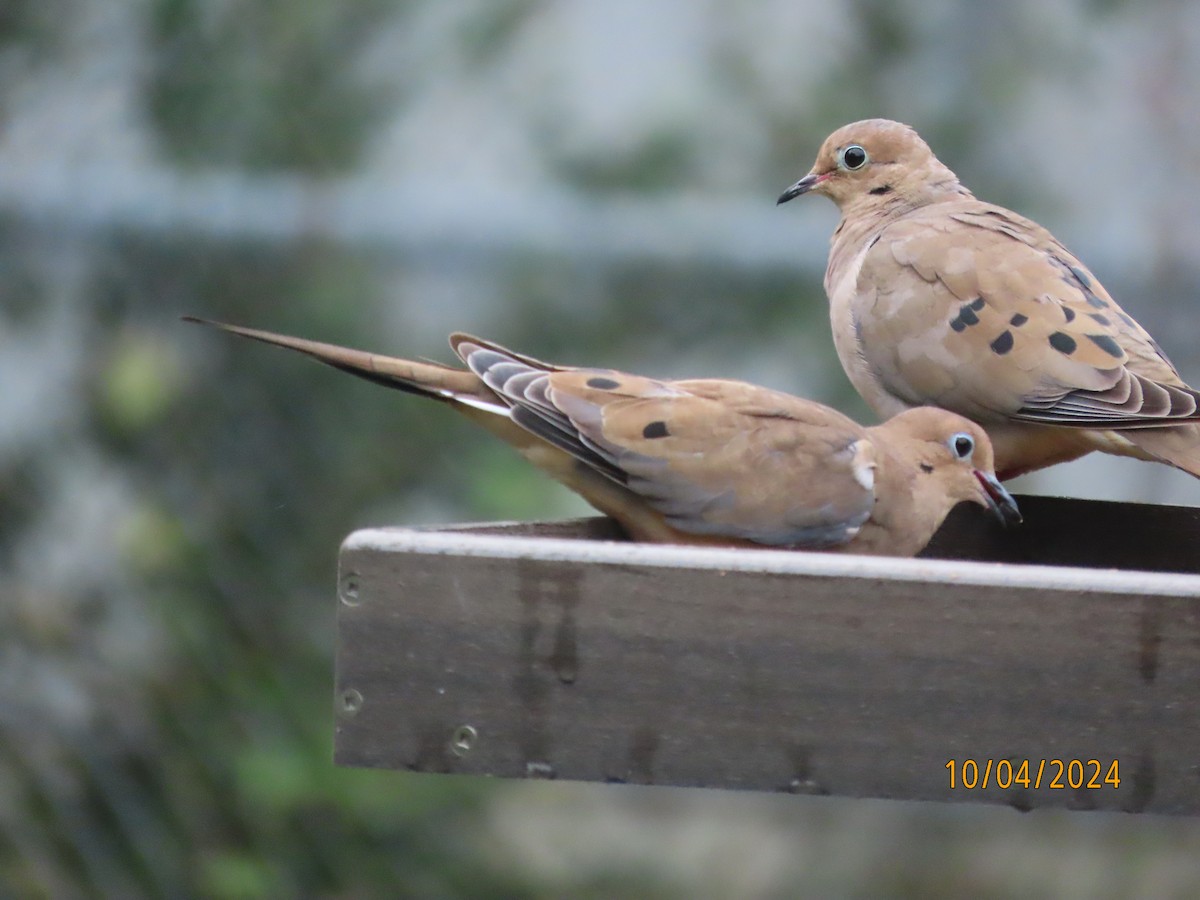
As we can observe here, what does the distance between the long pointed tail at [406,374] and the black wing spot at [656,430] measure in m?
0.18

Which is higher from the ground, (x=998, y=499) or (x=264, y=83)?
(x=264, y=83)

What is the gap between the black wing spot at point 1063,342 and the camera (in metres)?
2.33

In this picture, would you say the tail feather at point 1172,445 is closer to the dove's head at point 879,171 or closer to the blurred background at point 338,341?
the dove's head at point 879,171

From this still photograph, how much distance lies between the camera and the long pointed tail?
176 centimetres

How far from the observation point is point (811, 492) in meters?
1.83

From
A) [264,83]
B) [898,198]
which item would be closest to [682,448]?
[898,198]

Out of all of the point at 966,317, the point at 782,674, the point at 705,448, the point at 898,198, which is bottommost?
the point at 782,674

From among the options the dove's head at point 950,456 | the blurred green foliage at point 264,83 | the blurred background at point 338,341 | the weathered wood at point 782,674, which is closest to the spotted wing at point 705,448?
the dove's head at point 950,456

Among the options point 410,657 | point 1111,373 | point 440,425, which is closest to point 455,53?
point 440,425

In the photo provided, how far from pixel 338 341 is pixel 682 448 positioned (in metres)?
1.71

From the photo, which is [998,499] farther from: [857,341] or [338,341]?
[338,341]

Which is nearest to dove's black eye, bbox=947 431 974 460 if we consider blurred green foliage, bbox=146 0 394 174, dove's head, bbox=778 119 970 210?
dove's head, bbox=778 119 970 210

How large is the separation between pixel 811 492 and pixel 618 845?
225 cm

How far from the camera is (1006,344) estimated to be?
7.79ft
